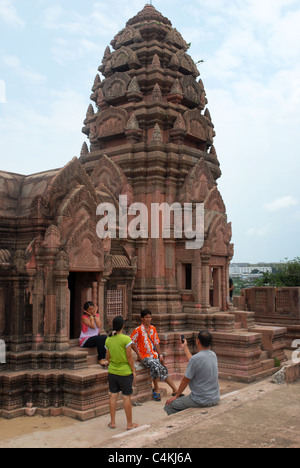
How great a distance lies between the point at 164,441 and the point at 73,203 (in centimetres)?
633

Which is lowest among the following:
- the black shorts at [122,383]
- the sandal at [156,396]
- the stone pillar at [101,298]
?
the sandal at [156,396]

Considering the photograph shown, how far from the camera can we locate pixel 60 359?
863 cm

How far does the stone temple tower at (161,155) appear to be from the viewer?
41.7ft

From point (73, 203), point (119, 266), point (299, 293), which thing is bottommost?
point (299, 293)

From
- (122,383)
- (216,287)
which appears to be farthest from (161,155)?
(122,383)

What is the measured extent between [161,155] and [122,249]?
10.5ft

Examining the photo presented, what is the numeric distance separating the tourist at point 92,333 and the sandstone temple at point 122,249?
0.36 meters

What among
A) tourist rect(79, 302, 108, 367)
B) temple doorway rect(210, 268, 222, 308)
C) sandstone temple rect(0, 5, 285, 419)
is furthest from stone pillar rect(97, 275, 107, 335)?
temple doorway rect(210, 268, 222, 308)

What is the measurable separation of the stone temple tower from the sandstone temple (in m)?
0.04

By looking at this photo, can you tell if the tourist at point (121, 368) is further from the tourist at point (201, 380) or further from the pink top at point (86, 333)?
the pink top at point (86, 333)

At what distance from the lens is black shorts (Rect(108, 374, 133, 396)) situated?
6734 mm

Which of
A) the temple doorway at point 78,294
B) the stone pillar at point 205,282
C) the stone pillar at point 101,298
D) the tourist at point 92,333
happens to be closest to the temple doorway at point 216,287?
the stone pillar at point 205,282
